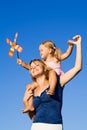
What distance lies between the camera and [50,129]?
16.9ft

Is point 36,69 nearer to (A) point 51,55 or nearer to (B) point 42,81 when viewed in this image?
(B) point 42,81

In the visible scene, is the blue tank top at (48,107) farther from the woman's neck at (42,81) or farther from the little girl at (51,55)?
the little girl at (51,55)

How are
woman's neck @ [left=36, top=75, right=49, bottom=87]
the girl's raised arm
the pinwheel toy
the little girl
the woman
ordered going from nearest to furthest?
the woman, the girl's raised arm, woman's neck @ [left=36, top=75, right=49, bottom=87], the pinwheel toy, the little girl

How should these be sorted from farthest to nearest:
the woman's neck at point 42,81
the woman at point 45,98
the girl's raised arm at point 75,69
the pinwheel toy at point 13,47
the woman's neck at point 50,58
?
1. the woman's neck at point 50,58
2. the pinwheel toy at point 13,47
3. the woman's neck at point 42,81
4. the girl's raised arm at point 75,69
5. the woman at point 45,98

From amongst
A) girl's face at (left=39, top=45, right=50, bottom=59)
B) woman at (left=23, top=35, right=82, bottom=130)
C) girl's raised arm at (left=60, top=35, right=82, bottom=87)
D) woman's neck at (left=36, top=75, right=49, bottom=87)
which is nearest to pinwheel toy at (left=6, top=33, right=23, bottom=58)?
woman at (left=23, top=35, right=82, bottom=130)

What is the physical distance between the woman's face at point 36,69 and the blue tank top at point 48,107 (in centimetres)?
42

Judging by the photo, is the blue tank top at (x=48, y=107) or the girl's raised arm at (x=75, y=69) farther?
the girl's raised arm at (x=75, y=69)

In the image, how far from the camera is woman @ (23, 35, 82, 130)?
5246 mm

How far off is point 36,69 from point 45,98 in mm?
644

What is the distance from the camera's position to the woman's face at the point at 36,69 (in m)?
5.78

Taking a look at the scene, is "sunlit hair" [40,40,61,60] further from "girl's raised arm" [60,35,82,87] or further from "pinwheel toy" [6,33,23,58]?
"girl's raised arm" [60,35,82,87]

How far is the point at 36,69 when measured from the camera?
19.1 ft

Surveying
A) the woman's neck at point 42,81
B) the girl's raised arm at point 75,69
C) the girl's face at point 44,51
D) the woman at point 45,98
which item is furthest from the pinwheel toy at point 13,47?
the girl's raised arm at point 75,69

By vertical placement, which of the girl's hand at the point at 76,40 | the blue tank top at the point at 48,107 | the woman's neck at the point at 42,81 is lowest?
the blue tank top at the point at 48,107
